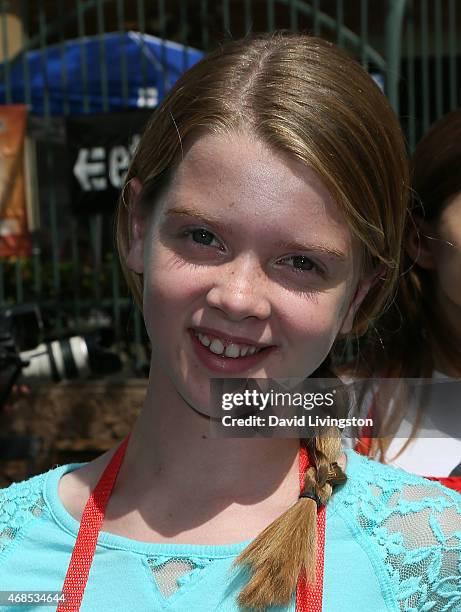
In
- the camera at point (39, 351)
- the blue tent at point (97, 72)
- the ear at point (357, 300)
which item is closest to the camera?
the ear at point (357, 300)

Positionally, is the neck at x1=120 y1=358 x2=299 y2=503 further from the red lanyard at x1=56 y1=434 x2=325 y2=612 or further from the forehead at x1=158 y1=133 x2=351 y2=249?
A: the forehead at x1=158 y1=133 x2=351 y2=249

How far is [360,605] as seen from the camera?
117cm

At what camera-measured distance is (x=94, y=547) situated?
4.14 feet

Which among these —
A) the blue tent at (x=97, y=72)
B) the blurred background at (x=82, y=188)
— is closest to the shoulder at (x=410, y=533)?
the blurred background at (x=82, y=188)

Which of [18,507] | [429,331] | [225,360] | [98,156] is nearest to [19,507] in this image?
[18,507]

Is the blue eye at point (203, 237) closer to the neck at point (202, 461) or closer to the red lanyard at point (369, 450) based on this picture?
the neck at point (202, 461)

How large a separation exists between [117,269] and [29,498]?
3.40 m

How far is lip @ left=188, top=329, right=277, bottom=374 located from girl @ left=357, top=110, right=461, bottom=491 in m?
0.38

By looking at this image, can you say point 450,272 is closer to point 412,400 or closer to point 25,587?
point 412,400

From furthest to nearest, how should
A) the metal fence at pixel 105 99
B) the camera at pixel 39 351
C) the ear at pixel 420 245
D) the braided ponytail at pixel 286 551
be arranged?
the metal fence at pixel 105 99, the camera at pixel 39 351, the ear at pixel 420 245, the braided ponytail at pixel 286 551

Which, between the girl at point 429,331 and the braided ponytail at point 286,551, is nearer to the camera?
the braided ponytail at point 286,551

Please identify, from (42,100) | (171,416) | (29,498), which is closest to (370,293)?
(171,416)

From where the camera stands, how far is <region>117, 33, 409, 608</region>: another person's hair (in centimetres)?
118

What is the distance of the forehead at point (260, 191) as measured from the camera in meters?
1.16
